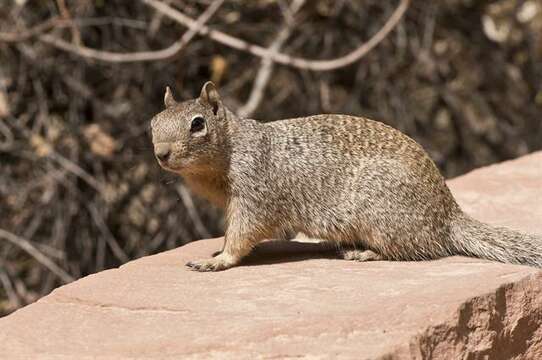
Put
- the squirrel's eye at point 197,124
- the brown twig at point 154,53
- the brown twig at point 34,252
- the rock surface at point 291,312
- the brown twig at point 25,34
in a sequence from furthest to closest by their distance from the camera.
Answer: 1. the brown twig at point 34,252
2. the brown twig at point 25,34
3. the brown twig at point 154,53
4. the squirrel's eye at point 197,124
5. the rock surface at point 291,312

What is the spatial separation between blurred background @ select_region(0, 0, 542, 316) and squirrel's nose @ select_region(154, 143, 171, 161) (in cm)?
231

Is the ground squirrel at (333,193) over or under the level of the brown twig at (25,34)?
under

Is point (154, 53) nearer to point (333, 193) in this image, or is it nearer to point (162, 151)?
point (333, 193)

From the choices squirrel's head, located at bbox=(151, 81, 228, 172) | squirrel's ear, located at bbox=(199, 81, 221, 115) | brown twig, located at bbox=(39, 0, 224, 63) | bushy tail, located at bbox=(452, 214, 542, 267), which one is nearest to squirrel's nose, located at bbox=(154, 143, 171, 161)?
squirrel's head, located at bbox=(151, 81, 228, 172)

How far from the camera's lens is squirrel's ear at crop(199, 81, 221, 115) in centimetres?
534

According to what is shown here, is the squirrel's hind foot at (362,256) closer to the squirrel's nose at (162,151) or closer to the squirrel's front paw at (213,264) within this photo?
the squirrel's front paw at (213,264)

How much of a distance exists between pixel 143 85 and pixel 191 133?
12.0 ft

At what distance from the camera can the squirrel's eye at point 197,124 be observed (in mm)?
5137

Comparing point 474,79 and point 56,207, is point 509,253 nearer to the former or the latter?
point 56,207

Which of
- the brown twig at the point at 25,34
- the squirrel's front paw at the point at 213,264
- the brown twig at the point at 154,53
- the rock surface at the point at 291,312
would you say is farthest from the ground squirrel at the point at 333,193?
the brown twig at the point at 25,34

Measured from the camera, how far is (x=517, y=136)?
11.0m

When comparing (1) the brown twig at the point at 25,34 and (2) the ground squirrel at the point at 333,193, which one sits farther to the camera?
(1) the brown twig at the point at 25,34

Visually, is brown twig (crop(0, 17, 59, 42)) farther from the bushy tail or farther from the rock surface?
the bushy tail

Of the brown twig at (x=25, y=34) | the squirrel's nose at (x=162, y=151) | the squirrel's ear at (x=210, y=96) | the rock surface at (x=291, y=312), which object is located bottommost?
the rock surface at (x=291, y=312)
